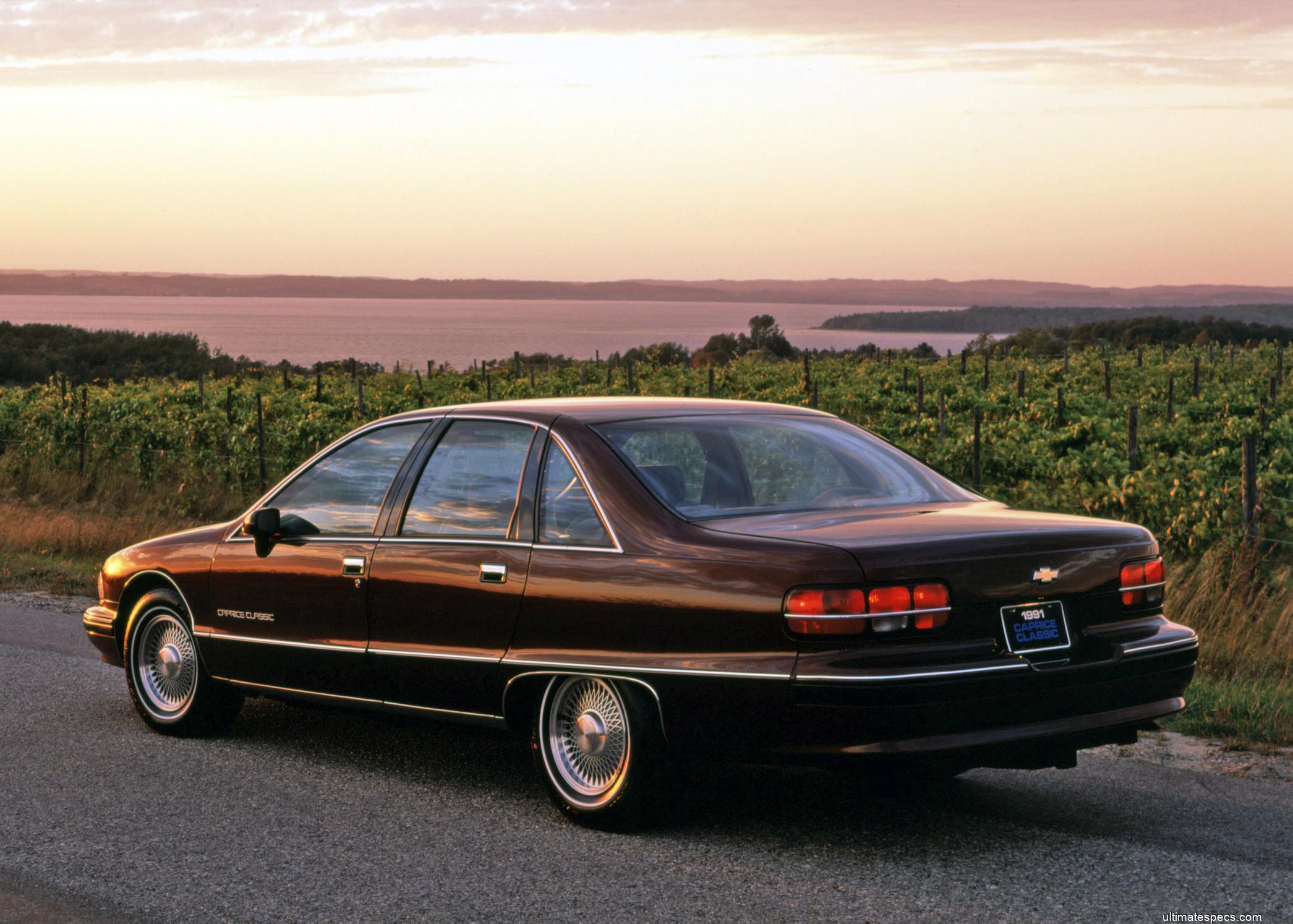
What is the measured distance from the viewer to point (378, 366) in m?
70.1

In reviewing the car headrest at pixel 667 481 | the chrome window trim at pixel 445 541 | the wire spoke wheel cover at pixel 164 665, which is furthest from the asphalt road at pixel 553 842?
the car headrest at pixel 667 481

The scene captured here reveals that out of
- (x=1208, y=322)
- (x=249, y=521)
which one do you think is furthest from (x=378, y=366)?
(x=1208, y=322)

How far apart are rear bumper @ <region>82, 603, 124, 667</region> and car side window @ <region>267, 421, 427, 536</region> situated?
54.9 inches

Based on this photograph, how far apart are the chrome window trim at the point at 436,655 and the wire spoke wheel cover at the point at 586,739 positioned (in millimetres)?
291

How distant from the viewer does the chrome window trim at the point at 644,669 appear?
4859 mm

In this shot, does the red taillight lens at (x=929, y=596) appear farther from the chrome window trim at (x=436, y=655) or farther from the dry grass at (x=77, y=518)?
the dry grass at (x=77, y=518)

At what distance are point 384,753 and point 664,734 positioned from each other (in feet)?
6.66

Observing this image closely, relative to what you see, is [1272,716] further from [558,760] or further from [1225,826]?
[558,760]

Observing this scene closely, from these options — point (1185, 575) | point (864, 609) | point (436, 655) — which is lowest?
point (1185, 575)

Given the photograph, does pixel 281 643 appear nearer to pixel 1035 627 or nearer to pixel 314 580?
pixel 314 580

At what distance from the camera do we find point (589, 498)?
557 centimetres

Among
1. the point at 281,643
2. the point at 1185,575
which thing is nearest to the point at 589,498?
the point at 281,643

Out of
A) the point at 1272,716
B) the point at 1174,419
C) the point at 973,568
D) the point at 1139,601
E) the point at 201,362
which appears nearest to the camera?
the point at 973,568

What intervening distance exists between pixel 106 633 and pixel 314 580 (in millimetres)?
1737
